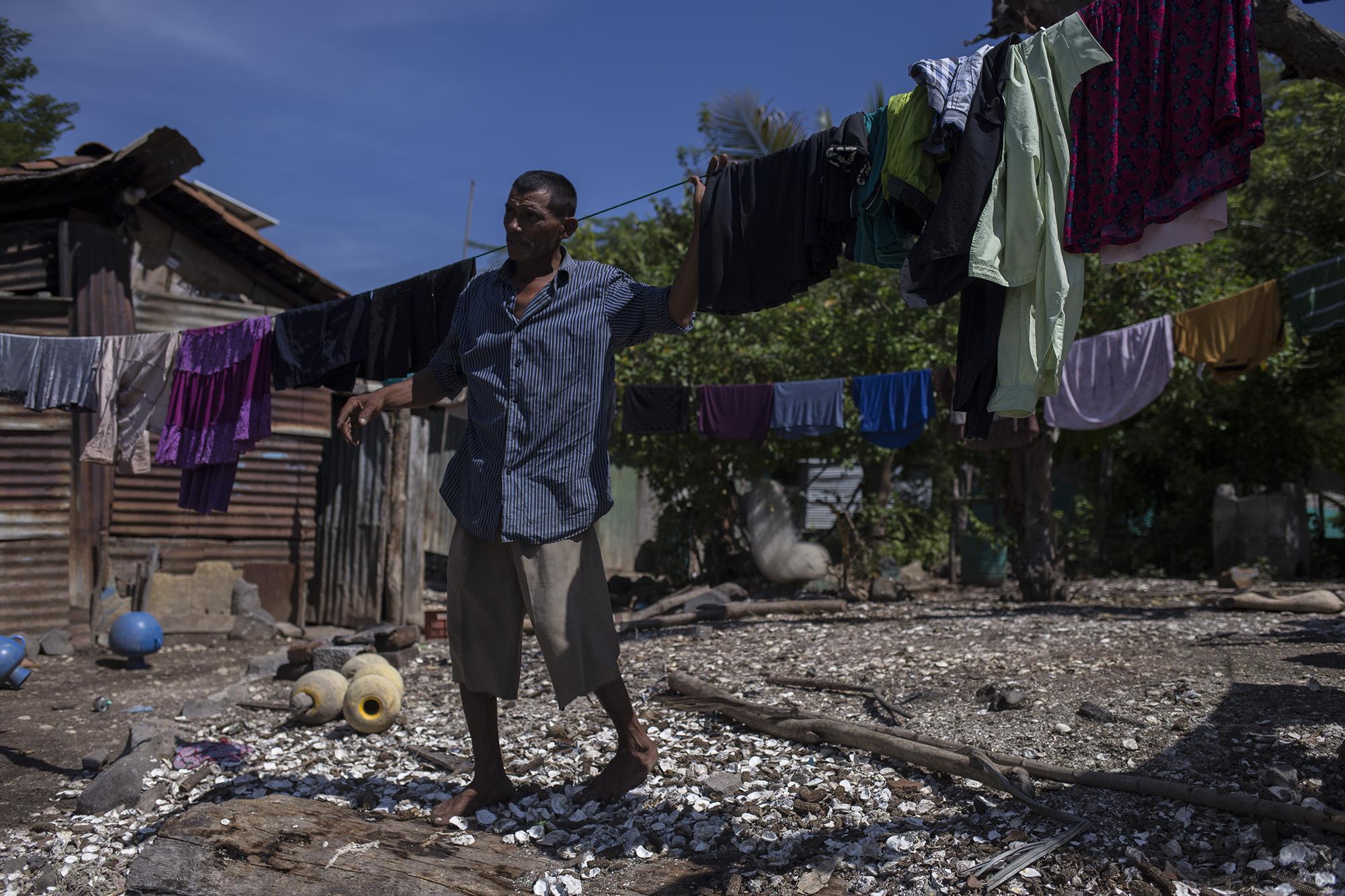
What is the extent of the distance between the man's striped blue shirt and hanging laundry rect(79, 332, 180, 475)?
3882mm

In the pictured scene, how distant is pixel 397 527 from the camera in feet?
33.0

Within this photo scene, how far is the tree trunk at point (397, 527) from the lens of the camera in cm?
1001

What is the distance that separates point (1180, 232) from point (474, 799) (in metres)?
3.08

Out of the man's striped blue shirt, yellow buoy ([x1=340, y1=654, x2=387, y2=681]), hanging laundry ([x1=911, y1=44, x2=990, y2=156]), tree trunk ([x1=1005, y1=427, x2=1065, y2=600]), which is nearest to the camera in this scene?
hanging laundry ([x1=911, y1=44, x2=990, y2=156])

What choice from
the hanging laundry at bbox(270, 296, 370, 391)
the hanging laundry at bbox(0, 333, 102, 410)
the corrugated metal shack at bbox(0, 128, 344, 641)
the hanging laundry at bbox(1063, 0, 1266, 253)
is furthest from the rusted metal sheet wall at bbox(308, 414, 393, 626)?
the hanging laundry at bbox(1063, 0, 1266, 253)

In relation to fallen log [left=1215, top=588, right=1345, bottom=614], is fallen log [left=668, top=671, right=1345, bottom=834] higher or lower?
lower

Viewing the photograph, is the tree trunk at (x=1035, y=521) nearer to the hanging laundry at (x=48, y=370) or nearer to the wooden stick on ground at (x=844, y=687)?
the wooden stick on ground at (x=844, y=687)

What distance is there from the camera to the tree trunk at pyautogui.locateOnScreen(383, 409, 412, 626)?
32.8 ft

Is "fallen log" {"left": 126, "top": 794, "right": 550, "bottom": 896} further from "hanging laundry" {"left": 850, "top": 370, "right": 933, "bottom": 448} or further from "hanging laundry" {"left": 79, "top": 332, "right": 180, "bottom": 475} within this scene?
"hanging laundry" {"left": 850, "top": 370, "right": 933, "bottom": 448}

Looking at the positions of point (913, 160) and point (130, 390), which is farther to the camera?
point (130, 390)

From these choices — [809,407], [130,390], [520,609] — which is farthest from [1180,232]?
[809,407]

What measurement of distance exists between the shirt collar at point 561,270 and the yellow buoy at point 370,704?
8.30ft

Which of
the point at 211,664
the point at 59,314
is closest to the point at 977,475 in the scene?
the point at 211,664

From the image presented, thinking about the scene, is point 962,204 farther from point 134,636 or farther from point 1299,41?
point 134,636
